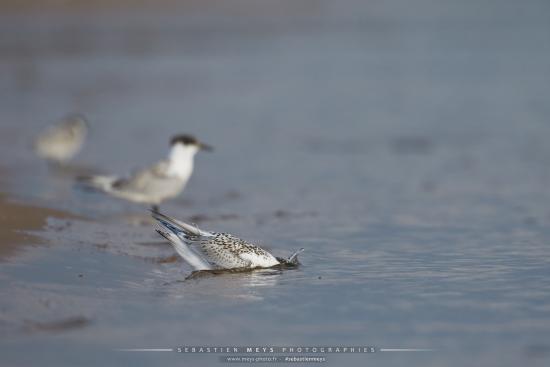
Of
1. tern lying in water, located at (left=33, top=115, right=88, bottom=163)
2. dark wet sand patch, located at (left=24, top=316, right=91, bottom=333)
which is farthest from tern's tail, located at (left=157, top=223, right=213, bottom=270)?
tern lying in water, located at (left=33, top=115, right=88, bottom=163)

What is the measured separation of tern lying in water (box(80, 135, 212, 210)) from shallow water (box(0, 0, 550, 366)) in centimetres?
22

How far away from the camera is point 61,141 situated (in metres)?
12.0

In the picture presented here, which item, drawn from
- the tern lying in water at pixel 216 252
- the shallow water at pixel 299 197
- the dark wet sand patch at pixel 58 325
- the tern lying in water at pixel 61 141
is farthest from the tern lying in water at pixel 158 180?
the dark wet sand patch at pixel 58 325

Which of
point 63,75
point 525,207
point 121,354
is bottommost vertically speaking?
point 121,354

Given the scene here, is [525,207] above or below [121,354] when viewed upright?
above

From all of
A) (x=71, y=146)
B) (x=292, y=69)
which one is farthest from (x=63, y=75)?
(x=71, y=146)

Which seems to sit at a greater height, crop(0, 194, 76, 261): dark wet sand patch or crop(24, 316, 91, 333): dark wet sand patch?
crop(0, 194, 76, 261): dark wet sand patch

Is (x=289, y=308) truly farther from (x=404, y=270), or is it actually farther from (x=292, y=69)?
(x=292, y=69)

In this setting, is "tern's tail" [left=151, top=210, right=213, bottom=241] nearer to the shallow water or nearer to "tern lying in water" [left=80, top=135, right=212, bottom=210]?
the shallow water

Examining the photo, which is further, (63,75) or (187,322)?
(63,75)

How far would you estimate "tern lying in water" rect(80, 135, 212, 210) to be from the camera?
9.62 m

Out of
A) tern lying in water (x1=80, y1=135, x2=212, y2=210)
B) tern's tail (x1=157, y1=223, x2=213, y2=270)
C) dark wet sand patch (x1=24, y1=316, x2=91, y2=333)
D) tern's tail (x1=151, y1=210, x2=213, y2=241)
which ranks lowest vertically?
dark wet sand patch (x1=24, y1=316, x2=91, y2=333)

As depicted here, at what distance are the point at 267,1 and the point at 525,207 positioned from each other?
2857cm

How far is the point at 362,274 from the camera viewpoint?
666cm
